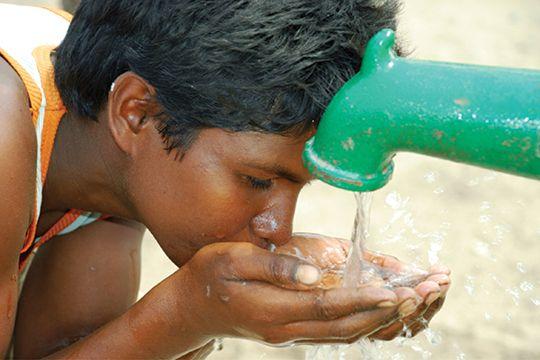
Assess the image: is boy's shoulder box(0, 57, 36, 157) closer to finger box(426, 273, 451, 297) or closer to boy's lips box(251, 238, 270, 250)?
boy's lips box(251, 238, 270, 250)

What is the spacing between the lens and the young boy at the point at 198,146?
5.66 ft

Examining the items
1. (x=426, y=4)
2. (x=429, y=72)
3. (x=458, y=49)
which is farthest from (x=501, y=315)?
(x=426, y=4)

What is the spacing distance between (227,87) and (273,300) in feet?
1.46

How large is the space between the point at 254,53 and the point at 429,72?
1.29 ft

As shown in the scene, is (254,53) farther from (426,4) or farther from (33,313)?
(426,4)

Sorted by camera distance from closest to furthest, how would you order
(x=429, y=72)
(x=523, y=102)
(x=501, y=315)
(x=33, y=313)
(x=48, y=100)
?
(x=523, y=102)
(x=429, y=72)
(x=48, y=100)
(x=33, y=313)
(x=501, y=315)

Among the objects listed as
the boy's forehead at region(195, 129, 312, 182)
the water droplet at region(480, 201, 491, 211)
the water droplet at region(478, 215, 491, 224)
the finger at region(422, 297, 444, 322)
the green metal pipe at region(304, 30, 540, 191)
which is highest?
the green metal pipe at region(304, 30, 540, 191)

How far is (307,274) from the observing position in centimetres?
161

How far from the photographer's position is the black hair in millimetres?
1763

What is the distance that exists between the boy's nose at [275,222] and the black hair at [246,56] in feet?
0.58

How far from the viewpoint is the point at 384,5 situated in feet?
6.12

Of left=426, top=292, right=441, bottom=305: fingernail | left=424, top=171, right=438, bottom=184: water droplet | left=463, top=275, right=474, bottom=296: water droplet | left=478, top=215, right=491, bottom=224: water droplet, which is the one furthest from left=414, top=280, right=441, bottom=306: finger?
left=424, top=171, right=438, bottom=184: water droplet

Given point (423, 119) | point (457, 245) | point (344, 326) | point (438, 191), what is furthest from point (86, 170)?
point (438, 191)

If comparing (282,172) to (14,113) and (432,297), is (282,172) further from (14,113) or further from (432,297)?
(14,113)
